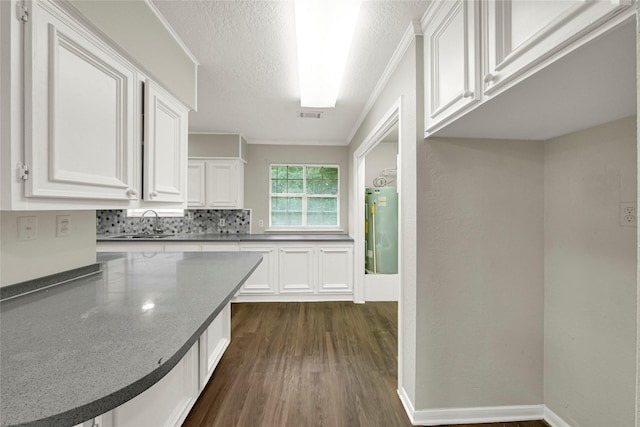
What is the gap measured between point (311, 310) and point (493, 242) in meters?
2.38

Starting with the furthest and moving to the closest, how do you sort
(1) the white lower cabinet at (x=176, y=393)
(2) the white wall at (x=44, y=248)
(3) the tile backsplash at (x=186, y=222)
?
(3) the tile backsplash at (x=186, y=222) < (2) the white wall at (x=44, y=248) < (1) the white lower cabinet at (x=176, y=393)

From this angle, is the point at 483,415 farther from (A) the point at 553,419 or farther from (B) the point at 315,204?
(B) the point at 315,204

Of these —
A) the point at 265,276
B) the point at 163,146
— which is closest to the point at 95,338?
the point at 163,146

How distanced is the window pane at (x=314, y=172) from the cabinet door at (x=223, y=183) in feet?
3.78

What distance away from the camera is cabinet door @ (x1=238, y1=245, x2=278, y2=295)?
3547 millimetres

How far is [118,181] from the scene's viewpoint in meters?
1.20

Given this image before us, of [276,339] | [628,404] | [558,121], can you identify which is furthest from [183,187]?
[628,404]

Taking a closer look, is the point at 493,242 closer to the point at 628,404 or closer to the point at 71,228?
the point at 628,404

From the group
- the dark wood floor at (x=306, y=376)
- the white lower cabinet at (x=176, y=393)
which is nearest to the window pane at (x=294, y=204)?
the dark wood floor at (x=306, y=376)

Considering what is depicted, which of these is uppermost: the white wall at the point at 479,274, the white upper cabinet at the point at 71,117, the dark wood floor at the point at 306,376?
the white upper cabinet at the point at 71,117

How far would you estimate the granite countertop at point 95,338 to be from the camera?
517 millimetres

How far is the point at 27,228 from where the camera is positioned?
3.58 feet

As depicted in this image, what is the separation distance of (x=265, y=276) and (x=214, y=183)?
1.59m

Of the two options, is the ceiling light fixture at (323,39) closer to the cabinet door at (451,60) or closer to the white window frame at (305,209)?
the cabinet door at (451,60)
